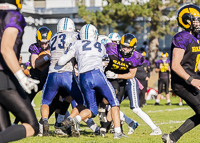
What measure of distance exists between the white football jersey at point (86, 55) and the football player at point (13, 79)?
7.88 feet

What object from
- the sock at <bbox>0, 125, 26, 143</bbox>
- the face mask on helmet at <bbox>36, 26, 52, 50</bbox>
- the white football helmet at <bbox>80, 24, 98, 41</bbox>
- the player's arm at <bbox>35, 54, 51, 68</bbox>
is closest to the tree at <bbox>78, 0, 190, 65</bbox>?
the face mask on helmet at <bbox>36, 26, 52, 50</bbox>

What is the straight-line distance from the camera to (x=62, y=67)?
7.43 m

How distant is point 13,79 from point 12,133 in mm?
552

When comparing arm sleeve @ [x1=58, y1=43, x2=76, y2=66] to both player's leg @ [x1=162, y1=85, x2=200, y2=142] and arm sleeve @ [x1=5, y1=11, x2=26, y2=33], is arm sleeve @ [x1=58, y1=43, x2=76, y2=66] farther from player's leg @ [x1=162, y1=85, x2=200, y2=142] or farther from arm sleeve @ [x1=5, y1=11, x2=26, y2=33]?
arm sleeve @ [x1=5, y1=11, x2=26, y2=33]

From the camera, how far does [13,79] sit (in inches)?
186

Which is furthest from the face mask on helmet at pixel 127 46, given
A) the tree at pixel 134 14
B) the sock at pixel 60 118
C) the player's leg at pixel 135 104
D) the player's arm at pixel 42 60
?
the tree at pixel 134 14

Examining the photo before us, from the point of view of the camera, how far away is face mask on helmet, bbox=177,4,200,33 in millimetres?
6207

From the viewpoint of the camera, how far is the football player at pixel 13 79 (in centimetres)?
453

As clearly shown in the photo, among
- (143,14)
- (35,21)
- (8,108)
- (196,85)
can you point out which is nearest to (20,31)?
(8,108)

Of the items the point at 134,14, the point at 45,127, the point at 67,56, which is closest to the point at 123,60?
the point at 67,56

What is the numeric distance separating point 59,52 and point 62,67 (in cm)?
27

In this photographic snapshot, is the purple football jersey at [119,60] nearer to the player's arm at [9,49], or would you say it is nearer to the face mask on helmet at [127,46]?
the face mask on helmet at [127,46]

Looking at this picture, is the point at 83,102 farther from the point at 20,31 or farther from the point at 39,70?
the point at 20,31

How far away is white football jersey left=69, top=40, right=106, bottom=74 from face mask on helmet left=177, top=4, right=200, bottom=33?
150cm
